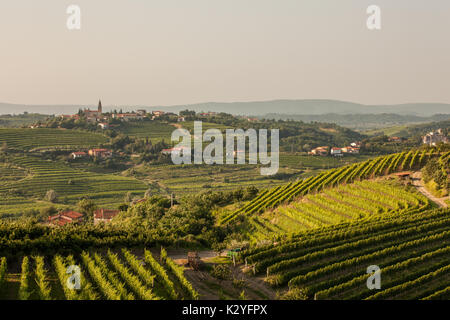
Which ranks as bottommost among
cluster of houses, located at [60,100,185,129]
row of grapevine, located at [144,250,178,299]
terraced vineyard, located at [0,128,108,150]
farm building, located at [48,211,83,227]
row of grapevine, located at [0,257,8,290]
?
farm building, located at [48,211,83,227]

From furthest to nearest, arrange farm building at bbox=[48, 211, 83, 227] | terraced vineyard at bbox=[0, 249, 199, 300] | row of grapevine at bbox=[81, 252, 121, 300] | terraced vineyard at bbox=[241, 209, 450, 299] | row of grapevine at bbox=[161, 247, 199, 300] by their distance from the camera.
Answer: farm building at bbox=[48, 211, 83, 227], terraced vineyard at bbox=[241, 209, 450, 299], row of grapevine at bbox=[161, 247, 199, 300], terraced vineyard at bbox=[0, 249, 199, 300], row of grapevine at bbox=[81, 252, 121, 300]

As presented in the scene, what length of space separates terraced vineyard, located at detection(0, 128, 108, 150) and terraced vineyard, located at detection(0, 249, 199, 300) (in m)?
79.2

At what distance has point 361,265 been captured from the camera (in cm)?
2006

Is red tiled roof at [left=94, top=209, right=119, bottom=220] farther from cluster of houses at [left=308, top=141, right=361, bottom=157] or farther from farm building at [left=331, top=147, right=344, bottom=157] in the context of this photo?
farm building at [left=331, top=147, right=344, bottom=157]

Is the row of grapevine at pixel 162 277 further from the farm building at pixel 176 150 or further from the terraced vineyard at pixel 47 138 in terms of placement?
the terraced vineyard at pixel 47 138

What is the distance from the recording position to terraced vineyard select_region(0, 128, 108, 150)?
91312 mm

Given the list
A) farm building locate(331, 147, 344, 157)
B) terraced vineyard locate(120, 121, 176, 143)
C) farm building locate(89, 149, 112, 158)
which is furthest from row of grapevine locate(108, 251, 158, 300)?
terraced vineyard locate(120, 121, 176, 143)

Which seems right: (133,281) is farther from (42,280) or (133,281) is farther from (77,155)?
(77,155)

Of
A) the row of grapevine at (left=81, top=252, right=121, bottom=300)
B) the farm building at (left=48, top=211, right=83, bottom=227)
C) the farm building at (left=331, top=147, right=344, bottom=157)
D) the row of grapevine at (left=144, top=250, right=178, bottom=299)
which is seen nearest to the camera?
the row of grapevine at (left=81, top=252, right=121, bottom=300)

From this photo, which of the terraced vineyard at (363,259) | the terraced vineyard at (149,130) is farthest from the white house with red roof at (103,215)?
the terraced vineyard at (149,130)

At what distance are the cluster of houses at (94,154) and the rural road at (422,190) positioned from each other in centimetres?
7205

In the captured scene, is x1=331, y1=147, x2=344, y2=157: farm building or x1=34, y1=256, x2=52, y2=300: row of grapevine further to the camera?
x1=331, y1=147, x2=344, y2=157: farm building

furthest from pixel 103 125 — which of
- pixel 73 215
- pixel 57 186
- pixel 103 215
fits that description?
pixel 103 215
